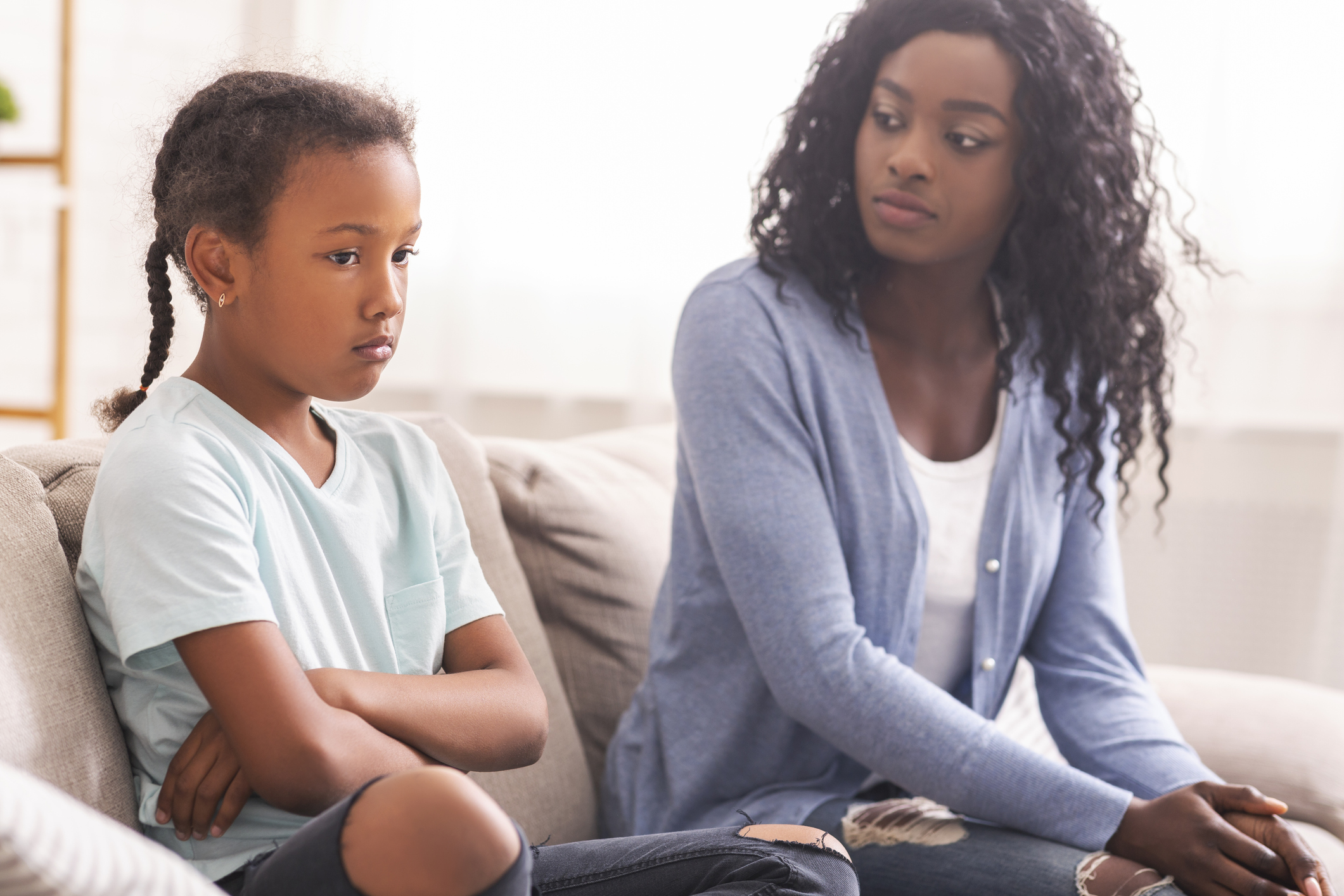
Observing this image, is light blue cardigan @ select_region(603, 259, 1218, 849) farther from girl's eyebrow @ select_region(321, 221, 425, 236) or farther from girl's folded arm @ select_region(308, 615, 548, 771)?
girl's eyebrow @ select_region(321, 221, 425, 236)

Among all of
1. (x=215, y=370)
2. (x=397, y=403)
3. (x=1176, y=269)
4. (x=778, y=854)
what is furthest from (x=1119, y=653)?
(x=397, y=403)

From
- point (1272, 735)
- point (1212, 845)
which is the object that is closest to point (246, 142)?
point (1212, 845)

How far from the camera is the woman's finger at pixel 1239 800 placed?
0.99m

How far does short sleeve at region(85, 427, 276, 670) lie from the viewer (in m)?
0.69

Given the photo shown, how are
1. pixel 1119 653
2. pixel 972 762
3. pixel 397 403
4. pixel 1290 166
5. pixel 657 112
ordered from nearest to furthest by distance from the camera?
pixel 972 762 < pixel 1119 653 < pixel 1290 166 < pixel 657 112 < pixel 397 403

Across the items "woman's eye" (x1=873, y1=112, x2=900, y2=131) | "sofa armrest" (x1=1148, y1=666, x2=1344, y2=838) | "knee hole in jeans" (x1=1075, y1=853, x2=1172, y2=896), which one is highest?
"woman's eye" (x1=873, y1=112, x2=900, y2=131)

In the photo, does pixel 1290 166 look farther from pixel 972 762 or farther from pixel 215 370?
pixel 215 370

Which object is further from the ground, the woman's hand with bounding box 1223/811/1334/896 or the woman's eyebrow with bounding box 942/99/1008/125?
the woman's eyebrow with bounding box 942/99/1008/125

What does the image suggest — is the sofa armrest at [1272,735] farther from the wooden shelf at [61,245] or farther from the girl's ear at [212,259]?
the wooden shelf at [61,245]

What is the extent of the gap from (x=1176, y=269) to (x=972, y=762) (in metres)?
1.44

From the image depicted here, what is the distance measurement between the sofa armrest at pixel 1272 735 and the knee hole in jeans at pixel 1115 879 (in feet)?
1.32

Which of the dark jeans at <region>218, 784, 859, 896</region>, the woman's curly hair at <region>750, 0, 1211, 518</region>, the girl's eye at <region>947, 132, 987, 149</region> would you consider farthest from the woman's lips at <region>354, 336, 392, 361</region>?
the girl's eye at <region>947, 132, 987, 149</region>

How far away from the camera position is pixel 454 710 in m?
0.79

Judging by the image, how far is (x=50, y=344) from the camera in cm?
247
